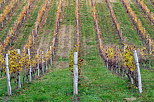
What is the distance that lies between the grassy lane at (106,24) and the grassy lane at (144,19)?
582 centimetres

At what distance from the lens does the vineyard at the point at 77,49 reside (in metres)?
15.3

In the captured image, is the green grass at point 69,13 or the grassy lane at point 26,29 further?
the green grass at point 69,13

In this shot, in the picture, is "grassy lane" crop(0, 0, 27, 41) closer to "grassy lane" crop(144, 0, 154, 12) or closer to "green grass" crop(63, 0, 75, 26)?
"green grass" crop(63, 0, 75, 26)

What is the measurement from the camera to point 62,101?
12789 millimetres

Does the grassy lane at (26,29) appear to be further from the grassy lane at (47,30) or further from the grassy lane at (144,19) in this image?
the grassy lane at (144,19)

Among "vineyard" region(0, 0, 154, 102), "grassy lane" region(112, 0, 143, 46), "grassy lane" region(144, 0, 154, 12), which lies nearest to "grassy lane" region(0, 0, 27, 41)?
"vineyard" region(0, 0, 154, 102)

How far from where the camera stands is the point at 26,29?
48594 mm

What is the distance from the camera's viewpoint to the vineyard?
15.3m

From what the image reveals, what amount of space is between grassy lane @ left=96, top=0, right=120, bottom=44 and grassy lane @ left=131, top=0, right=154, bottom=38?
19.1ft

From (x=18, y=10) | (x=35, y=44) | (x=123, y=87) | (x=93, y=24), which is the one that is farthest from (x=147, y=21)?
(x=123, y=87)

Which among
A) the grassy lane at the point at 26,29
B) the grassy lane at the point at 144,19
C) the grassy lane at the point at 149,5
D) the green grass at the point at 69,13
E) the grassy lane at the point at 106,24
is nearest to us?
the grassy lane at the point at 26,29

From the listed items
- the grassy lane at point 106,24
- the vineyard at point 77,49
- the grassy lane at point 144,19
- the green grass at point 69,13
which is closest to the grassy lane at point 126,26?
the vineyard at point 77,49

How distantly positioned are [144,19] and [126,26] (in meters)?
6.30

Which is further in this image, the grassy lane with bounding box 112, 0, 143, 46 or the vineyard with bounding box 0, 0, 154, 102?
the grassy lane with bounding box 112, 0, 143, 46
